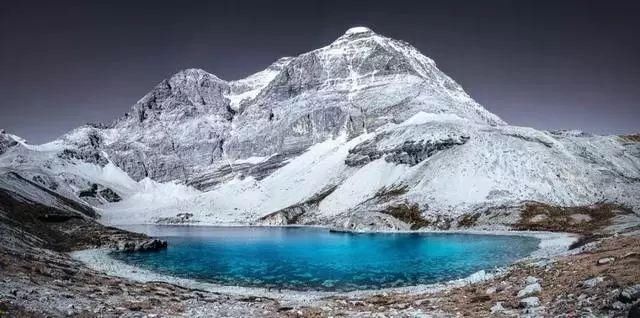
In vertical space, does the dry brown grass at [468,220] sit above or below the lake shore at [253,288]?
above

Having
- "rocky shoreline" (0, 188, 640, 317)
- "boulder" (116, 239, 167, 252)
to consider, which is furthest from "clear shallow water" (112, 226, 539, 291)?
"rocky shoreline" (0, 188, 640, 317)

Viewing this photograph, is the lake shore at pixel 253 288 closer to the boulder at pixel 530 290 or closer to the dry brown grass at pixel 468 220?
the boulder at pixel 530 290

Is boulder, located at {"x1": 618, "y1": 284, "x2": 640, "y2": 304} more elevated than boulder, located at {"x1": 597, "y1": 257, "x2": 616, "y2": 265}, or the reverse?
boulder, located at {"x1": 597, "y1": 257, "x2": 616, "y2": 265}

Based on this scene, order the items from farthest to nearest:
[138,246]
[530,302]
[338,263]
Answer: [138,246] → [338,263] → [530,302]

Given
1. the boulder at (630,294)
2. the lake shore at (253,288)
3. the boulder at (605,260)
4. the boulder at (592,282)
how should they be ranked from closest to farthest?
the boulder at (630,294) → the boulder at (592,282) → the boulder at (605,260) → the lake shore at (253,288)

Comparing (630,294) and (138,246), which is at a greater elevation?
(630,294)

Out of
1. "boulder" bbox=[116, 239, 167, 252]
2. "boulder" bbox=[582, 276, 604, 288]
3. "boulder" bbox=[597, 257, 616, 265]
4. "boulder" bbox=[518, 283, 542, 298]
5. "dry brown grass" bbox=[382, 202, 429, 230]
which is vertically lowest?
"boulder" bbox=[116, 239, 167, 252]

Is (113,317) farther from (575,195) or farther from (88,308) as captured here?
(575,195)

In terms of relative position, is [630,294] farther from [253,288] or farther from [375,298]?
[253,288]

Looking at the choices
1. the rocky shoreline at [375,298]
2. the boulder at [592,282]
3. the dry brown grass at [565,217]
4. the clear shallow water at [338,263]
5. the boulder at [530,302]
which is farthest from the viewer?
the dry brown grass at [565,217]

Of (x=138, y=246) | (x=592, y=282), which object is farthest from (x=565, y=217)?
(x=592, y=282)

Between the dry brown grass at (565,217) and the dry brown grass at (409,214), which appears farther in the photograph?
the dry brown grass at (409,214)

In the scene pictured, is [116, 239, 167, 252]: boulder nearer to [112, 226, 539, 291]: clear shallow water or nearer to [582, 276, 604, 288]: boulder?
[112, 226, 539, 291]: clear shallow water

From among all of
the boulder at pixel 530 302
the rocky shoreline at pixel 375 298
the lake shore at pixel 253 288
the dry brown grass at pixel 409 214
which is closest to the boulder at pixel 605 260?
the rocky shoreline at pixel 375 298
